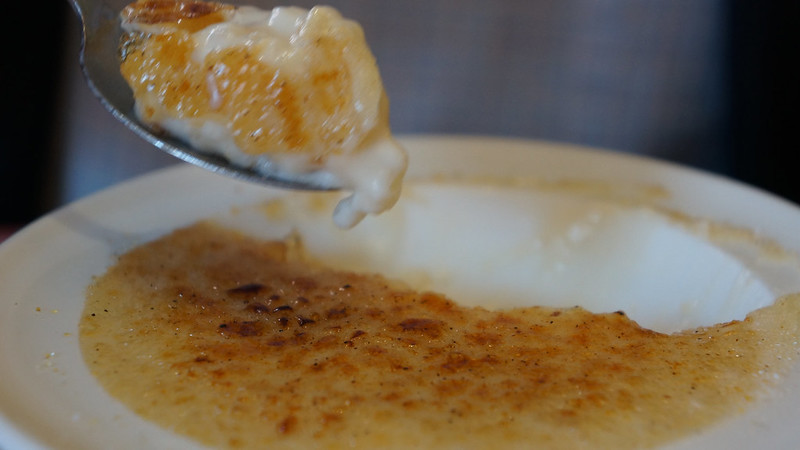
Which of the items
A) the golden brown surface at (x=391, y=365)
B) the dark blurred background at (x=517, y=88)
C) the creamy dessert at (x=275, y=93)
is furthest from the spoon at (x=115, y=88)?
the dark blurred background at (x=517, y=88)

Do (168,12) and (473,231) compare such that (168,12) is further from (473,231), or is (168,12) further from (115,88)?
(473,231)

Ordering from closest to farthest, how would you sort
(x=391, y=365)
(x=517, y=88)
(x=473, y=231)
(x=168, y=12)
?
(x=391, y=365) < (x=168, y=12) < (x=473, y=231) < (x=517, y=88)

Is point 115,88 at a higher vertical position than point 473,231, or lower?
higher

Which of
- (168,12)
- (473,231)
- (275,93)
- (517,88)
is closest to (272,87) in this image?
(275,93)

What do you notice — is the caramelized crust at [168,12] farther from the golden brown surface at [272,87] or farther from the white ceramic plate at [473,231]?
the white ceramic plate at [473,231]

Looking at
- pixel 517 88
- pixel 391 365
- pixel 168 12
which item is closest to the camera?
pixel 391 365

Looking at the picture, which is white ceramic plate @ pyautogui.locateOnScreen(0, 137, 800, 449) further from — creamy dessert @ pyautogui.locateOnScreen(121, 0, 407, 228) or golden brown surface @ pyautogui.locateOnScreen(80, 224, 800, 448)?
creamy dessert @ pyautogui.locateOnScreen(121, 0, 407, 228)
